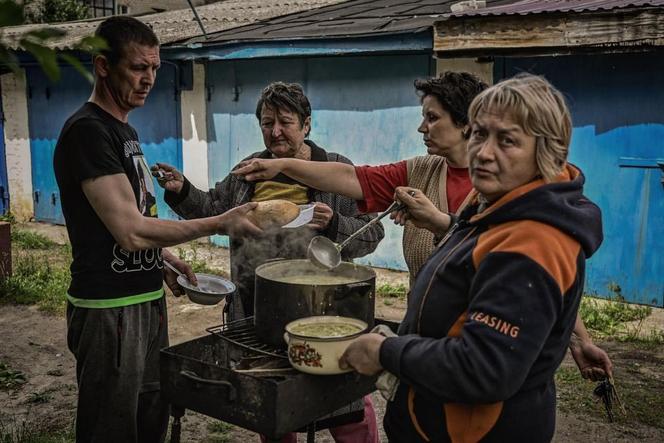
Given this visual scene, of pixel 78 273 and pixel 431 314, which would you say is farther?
pixel 78 273

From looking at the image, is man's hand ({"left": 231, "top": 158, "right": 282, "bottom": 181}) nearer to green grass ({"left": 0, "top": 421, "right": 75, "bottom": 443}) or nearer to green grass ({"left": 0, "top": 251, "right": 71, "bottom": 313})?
green grass ({"left": 0, "top": 421, "right": 75, "bottom": 443})

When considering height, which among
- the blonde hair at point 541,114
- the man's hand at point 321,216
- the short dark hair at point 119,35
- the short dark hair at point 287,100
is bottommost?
the man's hand at point 321,216

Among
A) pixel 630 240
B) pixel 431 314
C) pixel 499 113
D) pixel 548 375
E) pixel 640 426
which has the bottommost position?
pixel 640 426

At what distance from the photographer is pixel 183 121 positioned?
10.4m

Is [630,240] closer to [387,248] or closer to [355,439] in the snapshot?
[387,248]

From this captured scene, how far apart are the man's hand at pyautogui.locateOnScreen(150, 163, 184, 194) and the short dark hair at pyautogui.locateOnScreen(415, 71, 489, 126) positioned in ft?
4.88

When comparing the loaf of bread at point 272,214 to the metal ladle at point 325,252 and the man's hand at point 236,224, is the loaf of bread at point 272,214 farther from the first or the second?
the metal ladle at point 325,252

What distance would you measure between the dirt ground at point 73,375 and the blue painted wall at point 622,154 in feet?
1.91

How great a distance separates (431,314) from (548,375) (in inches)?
15.3

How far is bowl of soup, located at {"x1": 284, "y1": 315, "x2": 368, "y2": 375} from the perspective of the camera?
2225mm

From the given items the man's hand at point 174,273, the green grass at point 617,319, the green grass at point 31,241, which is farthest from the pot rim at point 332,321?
the green grass at point 31,241

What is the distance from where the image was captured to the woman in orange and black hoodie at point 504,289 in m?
1.66

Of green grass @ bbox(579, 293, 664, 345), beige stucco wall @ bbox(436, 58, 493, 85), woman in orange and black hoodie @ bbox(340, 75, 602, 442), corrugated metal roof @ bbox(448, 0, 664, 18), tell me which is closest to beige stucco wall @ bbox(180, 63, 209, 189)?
beige stucco wall @ bbox(436, 58, 493, 85)

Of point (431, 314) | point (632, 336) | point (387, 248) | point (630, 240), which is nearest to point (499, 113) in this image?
A: point (431, 314)
